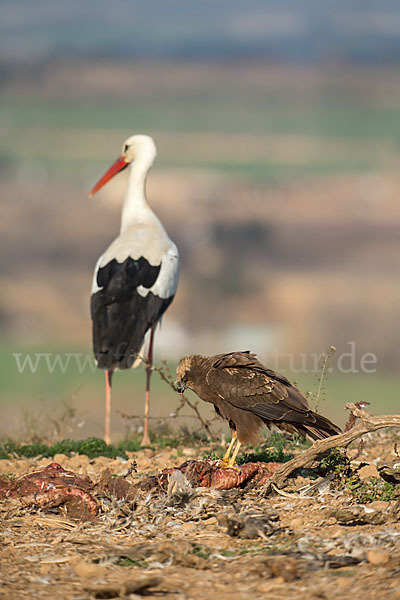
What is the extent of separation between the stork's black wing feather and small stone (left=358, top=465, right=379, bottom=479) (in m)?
3.19

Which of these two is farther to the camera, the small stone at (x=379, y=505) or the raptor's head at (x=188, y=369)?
the raptor's head at (x=188, y=369)

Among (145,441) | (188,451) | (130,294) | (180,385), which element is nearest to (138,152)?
(130,294)

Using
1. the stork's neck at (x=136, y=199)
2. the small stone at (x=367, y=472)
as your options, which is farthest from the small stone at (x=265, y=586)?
the stork's neck at (x=136, y=199)

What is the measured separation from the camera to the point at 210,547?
15.5 feet

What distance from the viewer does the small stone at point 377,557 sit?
14.2ft

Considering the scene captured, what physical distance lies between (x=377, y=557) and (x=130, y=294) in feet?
17.2

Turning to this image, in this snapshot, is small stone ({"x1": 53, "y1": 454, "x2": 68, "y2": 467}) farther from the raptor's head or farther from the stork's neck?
the stork's neck

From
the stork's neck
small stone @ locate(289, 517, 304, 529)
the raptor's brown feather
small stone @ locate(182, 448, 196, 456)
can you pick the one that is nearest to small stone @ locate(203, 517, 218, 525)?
small stone @ locate(289, 517, 304, 529)

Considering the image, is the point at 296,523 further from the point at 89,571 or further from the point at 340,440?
the point at 89,571

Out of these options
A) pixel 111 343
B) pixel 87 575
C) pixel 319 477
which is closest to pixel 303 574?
pixel 87 575

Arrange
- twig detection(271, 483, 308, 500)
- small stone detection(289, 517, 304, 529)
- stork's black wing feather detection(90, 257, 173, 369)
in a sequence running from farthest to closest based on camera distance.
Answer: stork's black wing feather detection(90, 257, 173, 369) → twig detection(271, 483, 308, 500) → small stone detection(289, 517, 304, 529)

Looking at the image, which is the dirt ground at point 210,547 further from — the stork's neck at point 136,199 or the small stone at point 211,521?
the stork's neck at point 136,199

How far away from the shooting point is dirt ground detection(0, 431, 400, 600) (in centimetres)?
412

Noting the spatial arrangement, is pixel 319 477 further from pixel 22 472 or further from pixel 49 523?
pixel 22 472
